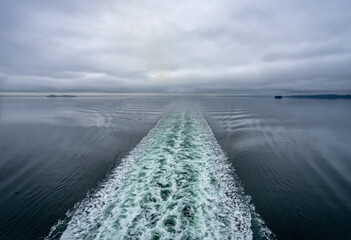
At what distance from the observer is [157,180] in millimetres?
8312

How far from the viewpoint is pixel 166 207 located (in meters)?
6.49

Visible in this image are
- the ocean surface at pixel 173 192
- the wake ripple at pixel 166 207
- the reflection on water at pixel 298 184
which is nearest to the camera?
the wake ripple at pixel 166 207

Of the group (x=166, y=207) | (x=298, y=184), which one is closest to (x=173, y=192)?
(x=166, y=207)

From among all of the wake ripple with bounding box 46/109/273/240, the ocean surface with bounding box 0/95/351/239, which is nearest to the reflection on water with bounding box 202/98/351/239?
the ocean surface with bounding box 0/95/351/239

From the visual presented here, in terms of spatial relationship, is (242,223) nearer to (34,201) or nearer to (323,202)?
(323,202)

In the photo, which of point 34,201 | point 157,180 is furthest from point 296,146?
point 34,201

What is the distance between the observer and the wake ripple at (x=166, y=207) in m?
5.43

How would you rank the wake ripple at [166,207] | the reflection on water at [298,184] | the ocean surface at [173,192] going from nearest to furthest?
the wake ripple at [166,207]
the ocean surface at [173,192]
the reflection on water at [298,184]

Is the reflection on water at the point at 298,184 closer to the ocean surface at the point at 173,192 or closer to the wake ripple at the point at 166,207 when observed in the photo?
the ocean surface at the point at 173,192

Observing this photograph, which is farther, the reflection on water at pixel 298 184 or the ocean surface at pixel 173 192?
the reflection on water at pixel 298 184

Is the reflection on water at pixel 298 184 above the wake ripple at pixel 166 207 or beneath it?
beneath

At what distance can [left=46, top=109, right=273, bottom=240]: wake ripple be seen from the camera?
543cm

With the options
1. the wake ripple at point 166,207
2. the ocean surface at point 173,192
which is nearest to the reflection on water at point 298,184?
the ocean surface at point 173,192

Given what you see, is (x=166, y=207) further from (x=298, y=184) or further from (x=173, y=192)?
(x=298, y=184)
